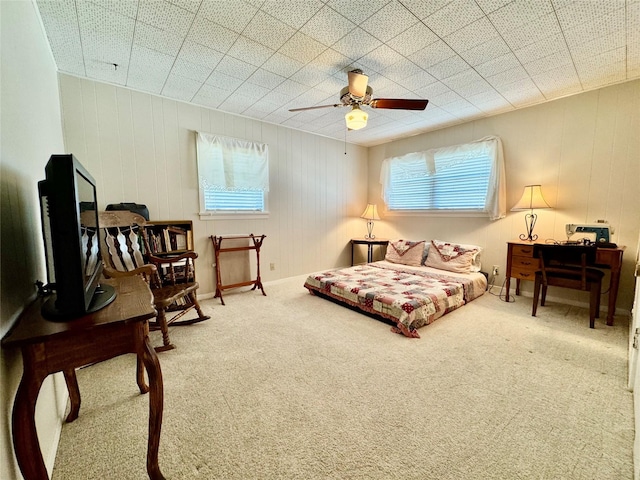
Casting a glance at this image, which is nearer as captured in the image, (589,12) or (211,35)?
(589,12)

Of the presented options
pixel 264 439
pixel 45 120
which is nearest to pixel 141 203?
pixel 45 120

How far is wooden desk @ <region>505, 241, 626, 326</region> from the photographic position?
2.50 meters

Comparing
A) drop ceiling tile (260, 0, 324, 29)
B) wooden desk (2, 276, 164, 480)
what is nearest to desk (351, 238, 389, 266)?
drop ceiling tile (260, 0, 324, 29)

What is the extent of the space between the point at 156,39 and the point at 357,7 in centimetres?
153

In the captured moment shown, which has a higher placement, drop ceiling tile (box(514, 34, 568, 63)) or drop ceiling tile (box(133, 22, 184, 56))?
drop ceiling tile (box(133, 22, 184, 56))

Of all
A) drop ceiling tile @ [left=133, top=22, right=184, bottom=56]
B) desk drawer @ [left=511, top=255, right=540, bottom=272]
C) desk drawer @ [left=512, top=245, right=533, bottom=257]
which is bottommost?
desk drawer @ [left=511, top=255, right=540, bottom=272]

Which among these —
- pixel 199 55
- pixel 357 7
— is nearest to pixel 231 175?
pixel 199 55

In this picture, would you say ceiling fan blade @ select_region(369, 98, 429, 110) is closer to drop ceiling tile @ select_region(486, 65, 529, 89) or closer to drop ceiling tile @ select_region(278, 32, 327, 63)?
drop ceiling tile @ select_region(278, 32, 327, 63)

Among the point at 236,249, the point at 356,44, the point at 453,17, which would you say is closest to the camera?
the point at 453,17

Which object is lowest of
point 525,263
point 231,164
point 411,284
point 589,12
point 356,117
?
point 411,284

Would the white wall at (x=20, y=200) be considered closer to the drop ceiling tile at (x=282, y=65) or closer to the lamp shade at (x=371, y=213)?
the drop ceiling tile at (x=282, y=65)

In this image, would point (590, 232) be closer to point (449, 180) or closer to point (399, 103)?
point (449, 180)

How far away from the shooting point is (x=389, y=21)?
185cm

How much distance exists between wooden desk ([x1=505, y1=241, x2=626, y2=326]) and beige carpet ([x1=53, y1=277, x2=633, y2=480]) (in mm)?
405
